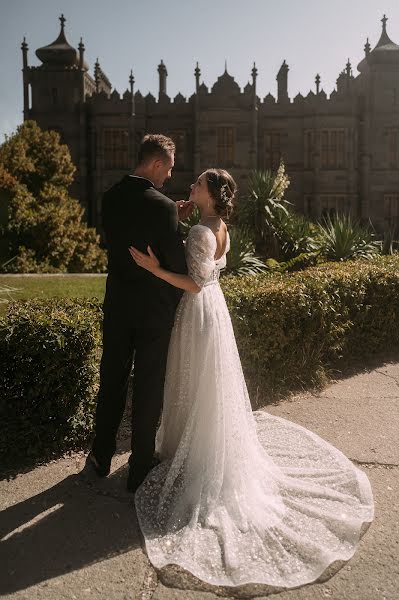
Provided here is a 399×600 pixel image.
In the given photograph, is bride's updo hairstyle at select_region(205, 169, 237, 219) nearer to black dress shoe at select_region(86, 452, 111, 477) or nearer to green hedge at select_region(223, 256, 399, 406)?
green hedge at select_region(223, 256, 399, 406)

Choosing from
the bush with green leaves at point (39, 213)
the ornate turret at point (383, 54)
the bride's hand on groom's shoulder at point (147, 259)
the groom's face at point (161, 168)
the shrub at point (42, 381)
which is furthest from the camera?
the ornate turret at point (383, 54)

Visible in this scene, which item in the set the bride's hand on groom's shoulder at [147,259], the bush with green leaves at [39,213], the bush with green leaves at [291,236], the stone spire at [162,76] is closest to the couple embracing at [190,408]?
the bride's hand on groom's shoulder at [147,259]

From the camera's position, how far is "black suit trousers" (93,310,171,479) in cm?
350

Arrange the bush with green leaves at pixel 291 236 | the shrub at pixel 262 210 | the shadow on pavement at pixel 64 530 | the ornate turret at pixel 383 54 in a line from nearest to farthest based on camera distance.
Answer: the shadow on pavement at pixel 64 530, the bush with green leaves at pixel 291 236, the shrub at pixel 262 210, the ornate turret at pixel 383 54

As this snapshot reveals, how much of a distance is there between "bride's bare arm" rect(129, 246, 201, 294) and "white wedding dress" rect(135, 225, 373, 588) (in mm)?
110

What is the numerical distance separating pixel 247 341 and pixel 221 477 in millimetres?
2220

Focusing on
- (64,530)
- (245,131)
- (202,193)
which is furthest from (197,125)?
(64,530)

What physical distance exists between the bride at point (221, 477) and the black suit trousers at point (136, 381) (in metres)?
0.21

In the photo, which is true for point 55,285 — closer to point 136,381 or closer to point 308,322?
point 308,322

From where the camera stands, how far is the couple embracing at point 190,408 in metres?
3.11

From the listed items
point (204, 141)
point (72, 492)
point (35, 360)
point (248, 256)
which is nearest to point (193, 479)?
point (72, 492)

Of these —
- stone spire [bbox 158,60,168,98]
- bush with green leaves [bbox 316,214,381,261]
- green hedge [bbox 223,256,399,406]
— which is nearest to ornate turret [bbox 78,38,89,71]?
stone spire [bbox 158,60,168,98]

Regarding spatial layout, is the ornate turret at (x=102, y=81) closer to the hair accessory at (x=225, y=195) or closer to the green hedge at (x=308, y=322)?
the green hedge at (x=308, y=322)

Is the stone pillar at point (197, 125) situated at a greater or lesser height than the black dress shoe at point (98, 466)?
greater
